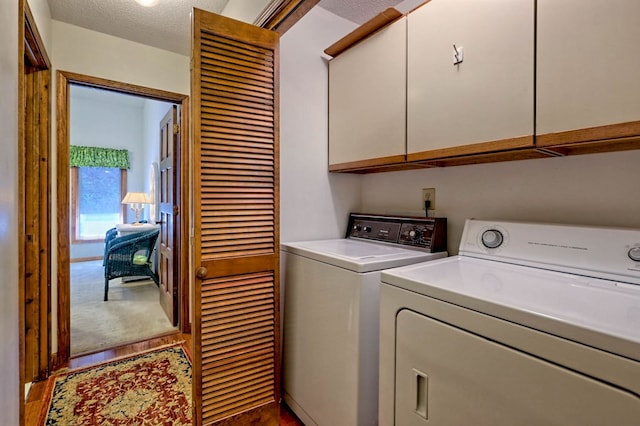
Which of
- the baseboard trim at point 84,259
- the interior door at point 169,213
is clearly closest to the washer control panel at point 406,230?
the interior door at point 169,213

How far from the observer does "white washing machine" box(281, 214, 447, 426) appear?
4.26 feet

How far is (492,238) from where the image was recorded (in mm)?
1393

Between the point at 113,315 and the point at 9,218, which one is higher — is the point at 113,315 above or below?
below

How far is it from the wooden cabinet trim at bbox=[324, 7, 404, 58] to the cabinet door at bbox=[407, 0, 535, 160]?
0.14 metres

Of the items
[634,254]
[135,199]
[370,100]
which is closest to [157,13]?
[370,100]

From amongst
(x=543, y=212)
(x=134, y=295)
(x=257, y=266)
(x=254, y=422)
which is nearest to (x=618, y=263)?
(x=543, y=212)

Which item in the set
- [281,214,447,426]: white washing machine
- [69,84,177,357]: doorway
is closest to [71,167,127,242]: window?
[69,84,177,357]: doorway

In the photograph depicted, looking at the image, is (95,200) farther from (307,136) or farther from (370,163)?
(370,163)

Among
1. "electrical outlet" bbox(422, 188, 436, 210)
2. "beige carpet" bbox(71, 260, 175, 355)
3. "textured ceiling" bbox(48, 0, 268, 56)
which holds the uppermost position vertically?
"textured ceiling" bbox(48, 0, 268, 56)

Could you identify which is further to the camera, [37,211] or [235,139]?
[37,211]

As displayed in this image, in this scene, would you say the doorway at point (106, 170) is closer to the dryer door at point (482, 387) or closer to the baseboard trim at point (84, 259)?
the baseboard trim at point (84, 259)

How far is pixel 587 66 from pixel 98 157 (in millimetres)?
6989

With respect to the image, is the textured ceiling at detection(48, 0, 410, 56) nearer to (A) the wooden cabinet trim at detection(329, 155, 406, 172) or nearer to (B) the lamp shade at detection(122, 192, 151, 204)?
(A) the wooden cabinet trim at detection(329, 155, 406, 172)

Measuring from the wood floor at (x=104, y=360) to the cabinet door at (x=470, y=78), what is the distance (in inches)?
61.8
